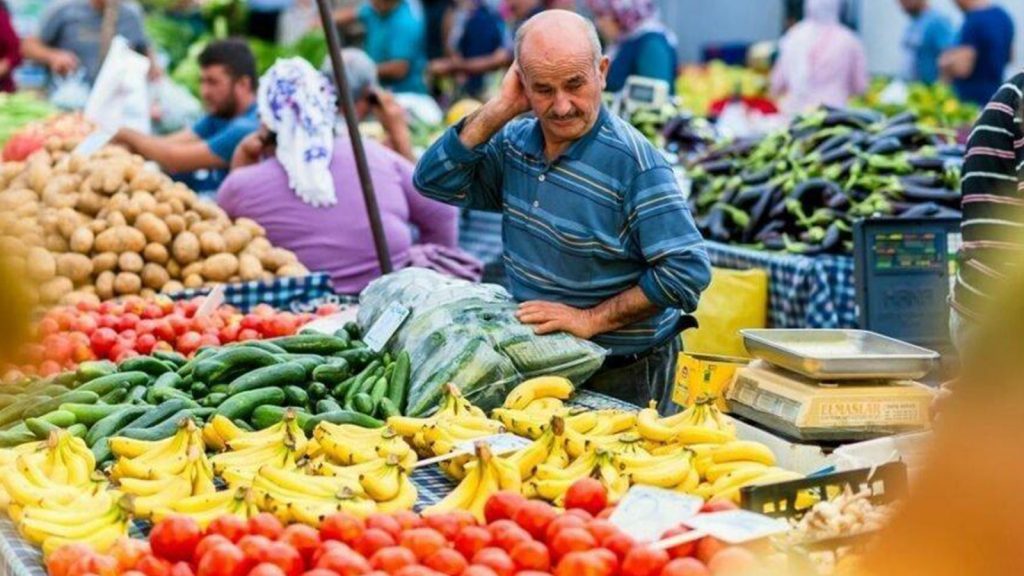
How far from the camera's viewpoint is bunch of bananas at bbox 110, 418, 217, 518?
3.07 meters

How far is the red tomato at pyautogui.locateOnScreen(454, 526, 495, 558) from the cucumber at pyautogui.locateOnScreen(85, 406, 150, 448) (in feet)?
4.35

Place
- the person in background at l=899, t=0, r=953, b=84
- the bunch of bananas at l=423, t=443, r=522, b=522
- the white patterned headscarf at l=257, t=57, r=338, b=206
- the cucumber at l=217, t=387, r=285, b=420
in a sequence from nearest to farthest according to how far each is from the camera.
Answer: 1. the bunch of bananas at l=423, t=443, r=522, b=522
2. the cucumber at l=217, t=387, r=285, b=420
3. the white patterned headscarf at l=257, t=57, r=338, b=206
4. the person in background at l=899, t=0, r=953, b=84

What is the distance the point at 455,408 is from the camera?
3709 millimetres

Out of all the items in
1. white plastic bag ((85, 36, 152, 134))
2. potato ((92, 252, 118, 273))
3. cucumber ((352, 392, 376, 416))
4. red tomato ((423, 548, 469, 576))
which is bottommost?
A: potato ((92, 252, 118, 273))

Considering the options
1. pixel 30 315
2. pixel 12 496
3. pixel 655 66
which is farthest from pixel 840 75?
pixel 30 315

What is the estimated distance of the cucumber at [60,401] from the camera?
3.90 meters

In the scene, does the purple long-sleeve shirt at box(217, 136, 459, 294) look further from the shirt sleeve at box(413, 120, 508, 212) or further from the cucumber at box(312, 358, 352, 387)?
the cucumber at box(312, 358, 352, 387)

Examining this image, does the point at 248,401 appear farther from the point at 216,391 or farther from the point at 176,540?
the point at 176,540

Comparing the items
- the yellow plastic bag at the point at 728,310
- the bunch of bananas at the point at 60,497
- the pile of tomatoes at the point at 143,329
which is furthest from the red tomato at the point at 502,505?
the yellow plastic bag at the point at 728,310

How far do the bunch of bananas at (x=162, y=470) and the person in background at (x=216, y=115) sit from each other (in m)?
4.34

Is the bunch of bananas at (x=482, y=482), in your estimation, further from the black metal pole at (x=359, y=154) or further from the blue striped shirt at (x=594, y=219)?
the black metal pole at (x=359, y=154)

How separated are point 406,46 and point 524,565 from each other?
9560 mm

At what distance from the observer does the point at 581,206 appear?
413 centimetres

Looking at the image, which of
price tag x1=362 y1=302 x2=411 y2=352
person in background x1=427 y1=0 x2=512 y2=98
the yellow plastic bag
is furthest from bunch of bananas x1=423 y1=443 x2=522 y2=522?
person in background x1=427 y1=0 x2=512 y2=98
